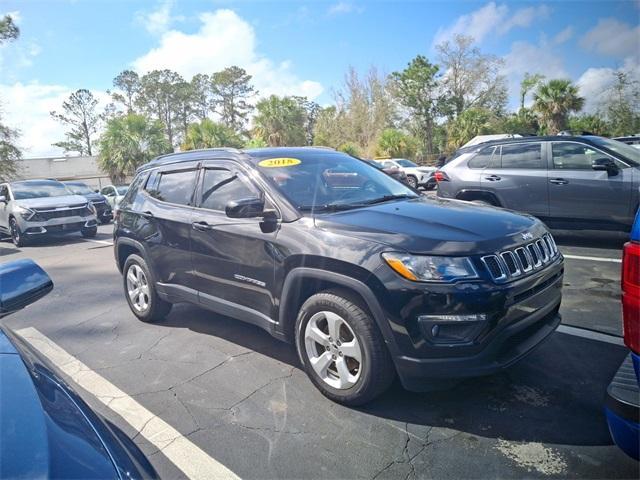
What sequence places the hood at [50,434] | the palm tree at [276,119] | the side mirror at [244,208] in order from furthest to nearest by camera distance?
the palm tree at [276,119], the side mirror at [244,208], the hood at [50,434]

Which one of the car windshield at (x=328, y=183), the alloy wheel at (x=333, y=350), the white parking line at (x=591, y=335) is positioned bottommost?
the white parking line at (x=591, y=335)

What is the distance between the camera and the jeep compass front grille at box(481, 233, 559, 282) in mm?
Result: 2588

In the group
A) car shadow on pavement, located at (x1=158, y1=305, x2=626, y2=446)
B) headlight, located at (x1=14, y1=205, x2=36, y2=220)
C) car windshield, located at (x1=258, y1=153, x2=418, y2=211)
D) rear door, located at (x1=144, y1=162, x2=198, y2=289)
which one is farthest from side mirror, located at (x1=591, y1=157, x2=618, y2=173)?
headlight, located at (x1=14, y1=205, x2=36, y2=220)

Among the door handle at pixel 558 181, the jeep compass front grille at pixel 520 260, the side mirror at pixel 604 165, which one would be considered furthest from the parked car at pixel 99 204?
the jeep compass front grille at pixel 520 260

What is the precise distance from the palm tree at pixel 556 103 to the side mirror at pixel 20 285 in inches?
1449

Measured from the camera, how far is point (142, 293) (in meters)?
4.73

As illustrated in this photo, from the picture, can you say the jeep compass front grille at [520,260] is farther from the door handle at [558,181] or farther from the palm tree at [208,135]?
the palm tree at [208,135]

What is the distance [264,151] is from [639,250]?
9.64 ft

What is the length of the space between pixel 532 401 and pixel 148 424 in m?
2.51

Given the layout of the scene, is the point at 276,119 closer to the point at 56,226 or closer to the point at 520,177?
the point at 56,226

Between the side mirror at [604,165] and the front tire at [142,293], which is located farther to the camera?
the side mirror at [604,165]

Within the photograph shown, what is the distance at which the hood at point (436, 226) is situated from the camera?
2625 mm

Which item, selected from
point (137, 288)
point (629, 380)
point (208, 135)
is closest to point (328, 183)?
point (629, 380)

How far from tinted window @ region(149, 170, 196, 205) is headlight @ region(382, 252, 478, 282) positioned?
2344mm
